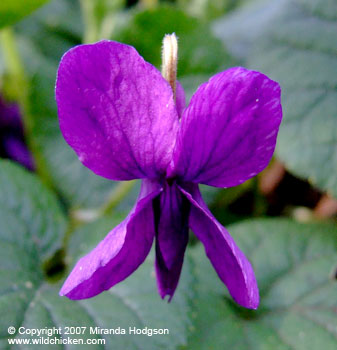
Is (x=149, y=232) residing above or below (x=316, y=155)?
above

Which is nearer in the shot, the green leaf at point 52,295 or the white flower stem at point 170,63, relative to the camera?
the white flower stem at point 170,63

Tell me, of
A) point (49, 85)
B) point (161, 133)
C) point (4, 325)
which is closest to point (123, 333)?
point (4, 325)

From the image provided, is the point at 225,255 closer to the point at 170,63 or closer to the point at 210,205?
the point at 170,63

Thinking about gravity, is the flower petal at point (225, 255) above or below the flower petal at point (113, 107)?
below

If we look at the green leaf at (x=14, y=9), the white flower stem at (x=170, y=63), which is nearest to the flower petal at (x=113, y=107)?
the white flower stem at (x=170, y=63)

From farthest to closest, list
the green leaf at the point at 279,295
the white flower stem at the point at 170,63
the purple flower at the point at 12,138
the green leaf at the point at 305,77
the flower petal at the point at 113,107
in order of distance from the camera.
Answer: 1. the purple flower at the point at 12,138
2. the green leaf at the point at 305,77
3. the green leaf at the point at 279,295
4. the white flower stem at the point at 170,63
5. the flower petal at the point at 113,107

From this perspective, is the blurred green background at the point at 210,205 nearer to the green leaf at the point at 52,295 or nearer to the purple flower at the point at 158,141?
the green leaf at the point at 52,295

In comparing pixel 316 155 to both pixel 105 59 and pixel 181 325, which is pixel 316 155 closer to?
pixel 181 325
